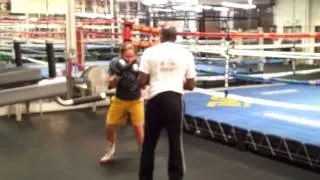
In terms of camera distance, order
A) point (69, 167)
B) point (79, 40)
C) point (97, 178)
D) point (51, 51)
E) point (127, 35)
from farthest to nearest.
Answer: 1. point (79, 40)
2. point (127, 35)
3. point (69, 167)
4. point (97, 178)
5. point (51, 51)

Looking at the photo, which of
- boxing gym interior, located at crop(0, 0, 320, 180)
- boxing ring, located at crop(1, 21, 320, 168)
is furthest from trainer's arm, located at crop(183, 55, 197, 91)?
boxing ring, located at crop(1, 21, 320, 168)

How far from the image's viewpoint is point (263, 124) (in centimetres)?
504

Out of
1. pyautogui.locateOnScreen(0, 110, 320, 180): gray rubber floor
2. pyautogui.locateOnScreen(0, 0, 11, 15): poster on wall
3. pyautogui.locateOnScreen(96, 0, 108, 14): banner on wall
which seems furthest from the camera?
pyautogui.locateOnScreen(96, 0, 108, 14): banner on wall

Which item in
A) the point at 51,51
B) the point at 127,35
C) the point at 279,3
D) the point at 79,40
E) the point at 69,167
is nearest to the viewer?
the point at 51,51

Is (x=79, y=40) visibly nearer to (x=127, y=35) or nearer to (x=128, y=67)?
(x=127, y=35)

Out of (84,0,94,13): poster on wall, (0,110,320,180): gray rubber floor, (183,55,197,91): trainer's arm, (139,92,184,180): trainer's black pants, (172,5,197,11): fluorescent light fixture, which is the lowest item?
(0,110,320,180): gray rubber floor

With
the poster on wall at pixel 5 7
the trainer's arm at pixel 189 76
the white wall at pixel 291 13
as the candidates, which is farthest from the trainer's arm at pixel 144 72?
the white wall at pixel 291 13

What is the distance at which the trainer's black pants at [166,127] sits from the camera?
3172 millimetres

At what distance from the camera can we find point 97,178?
404 centimetres

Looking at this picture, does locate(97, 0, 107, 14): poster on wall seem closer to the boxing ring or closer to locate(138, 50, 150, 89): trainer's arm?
the boxing ring

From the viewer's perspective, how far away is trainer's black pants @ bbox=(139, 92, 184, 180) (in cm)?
317

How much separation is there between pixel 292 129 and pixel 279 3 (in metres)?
13.9

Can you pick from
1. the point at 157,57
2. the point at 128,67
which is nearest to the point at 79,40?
the point at 128,67

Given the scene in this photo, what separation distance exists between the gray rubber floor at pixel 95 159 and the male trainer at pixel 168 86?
0.84 meters
